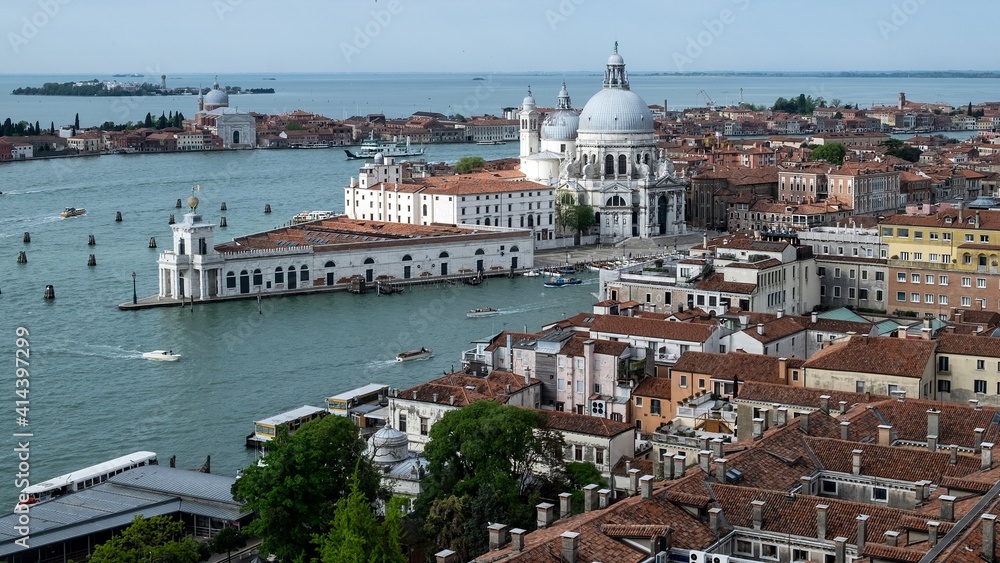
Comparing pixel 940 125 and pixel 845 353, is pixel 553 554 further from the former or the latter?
pixel 940 125

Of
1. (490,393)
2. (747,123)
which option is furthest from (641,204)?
(747,123)

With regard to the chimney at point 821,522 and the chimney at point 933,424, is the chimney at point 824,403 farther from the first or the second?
the chimney at point 821,522

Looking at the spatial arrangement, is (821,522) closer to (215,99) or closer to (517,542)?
(517,542)

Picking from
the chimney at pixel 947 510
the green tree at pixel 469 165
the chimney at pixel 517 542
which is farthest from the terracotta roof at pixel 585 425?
the green tree at pixel 469 165

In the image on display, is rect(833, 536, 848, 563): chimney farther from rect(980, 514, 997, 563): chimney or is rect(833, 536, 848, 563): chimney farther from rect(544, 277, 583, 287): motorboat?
rect(544, 277, 583, 287): motorboat

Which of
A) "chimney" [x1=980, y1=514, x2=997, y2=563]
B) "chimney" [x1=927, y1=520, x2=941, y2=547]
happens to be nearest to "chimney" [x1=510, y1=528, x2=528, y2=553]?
"chimney" [x1=927, y1=520, x2=941, y2=547]

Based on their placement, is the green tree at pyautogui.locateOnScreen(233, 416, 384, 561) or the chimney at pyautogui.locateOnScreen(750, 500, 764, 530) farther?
the green tree at pyautogui.locateOnScreen(233, 416, 384, 561)
